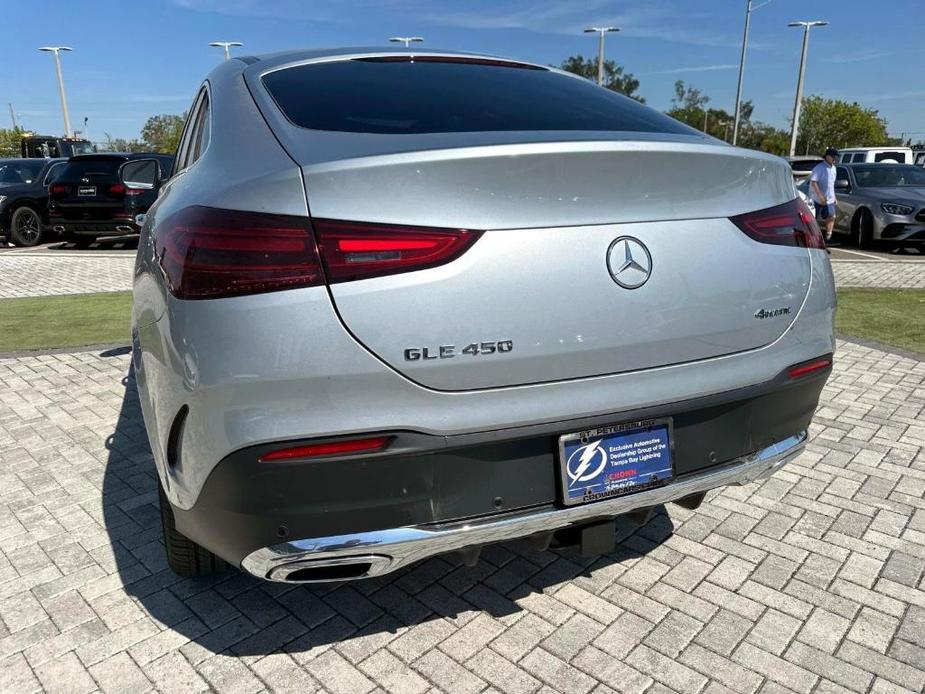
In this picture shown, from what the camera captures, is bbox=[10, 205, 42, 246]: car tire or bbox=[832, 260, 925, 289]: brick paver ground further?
bbox=[10, 205, 42, 246]: car tire

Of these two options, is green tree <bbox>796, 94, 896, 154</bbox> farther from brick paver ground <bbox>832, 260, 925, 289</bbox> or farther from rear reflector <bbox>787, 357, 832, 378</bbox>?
rear reflector <bbox>787, 357, 832, 378</bbox>

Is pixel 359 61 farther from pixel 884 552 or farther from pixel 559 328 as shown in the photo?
pixel 884 552

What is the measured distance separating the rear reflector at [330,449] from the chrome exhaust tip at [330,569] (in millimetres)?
269

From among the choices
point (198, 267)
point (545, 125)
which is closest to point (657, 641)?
point (545, 125)

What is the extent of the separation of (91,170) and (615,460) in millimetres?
13197

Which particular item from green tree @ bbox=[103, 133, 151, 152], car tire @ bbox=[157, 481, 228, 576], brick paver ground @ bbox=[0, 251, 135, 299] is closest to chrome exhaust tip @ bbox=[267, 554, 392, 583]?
car tire @ bbox=[157, 481, 228, 576]

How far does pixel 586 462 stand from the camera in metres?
1.87

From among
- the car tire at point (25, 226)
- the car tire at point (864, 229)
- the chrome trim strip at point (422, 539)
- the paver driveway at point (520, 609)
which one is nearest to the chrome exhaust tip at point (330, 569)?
the chrome trim strip at point (422, 539)

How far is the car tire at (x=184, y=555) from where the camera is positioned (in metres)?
2.49

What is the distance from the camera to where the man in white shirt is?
11695 millimetres

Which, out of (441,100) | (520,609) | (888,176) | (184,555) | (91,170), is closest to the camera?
(441,100)

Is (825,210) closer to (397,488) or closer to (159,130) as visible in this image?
(397,488)

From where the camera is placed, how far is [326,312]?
62.9 inches

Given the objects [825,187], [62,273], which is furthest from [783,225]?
[62,273]
